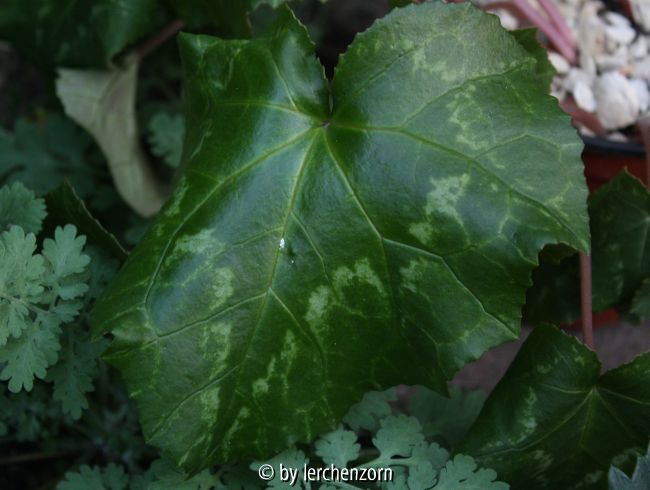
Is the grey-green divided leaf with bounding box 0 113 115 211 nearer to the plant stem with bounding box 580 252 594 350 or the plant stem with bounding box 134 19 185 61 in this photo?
the plant stem with bounding box 134 19 185 61

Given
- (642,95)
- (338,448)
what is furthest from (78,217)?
(642,95)

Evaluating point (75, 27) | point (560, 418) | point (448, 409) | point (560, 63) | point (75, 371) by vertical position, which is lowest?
point (448, 409)

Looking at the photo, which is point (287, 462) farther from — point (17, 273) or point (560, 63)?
point (560, 63)

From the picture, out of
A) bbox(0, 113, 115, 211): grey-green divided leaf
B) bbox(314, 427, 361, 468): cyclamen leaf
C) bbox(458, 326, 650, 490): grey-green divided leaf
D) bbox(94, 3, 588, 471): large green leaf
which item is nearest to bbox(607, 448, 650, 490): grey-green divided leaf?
bbox(458, 326, 650, 490): grey-green divided leaf

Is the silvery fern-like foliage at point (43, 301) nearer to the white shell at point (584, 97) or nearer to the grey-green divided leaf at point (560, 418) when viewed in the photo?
the grey-green divided leaf at point (560, 418)

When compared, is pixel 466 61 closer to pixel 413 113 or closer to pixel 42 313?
pixel 413 113

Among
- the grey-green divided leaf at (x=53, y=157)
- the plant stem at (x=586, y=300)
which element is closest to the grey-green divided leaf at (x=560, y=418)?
the plant stem at (x=586, y=300)

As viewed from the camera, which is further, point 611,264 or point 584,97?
point 584,97

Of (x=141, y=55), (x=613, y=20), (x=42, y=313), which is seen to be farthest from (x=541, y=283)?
(x=141, y=55)

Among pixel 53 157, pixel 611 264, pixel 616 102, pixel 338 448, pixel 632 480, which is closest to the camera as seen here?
pixel 632 480
